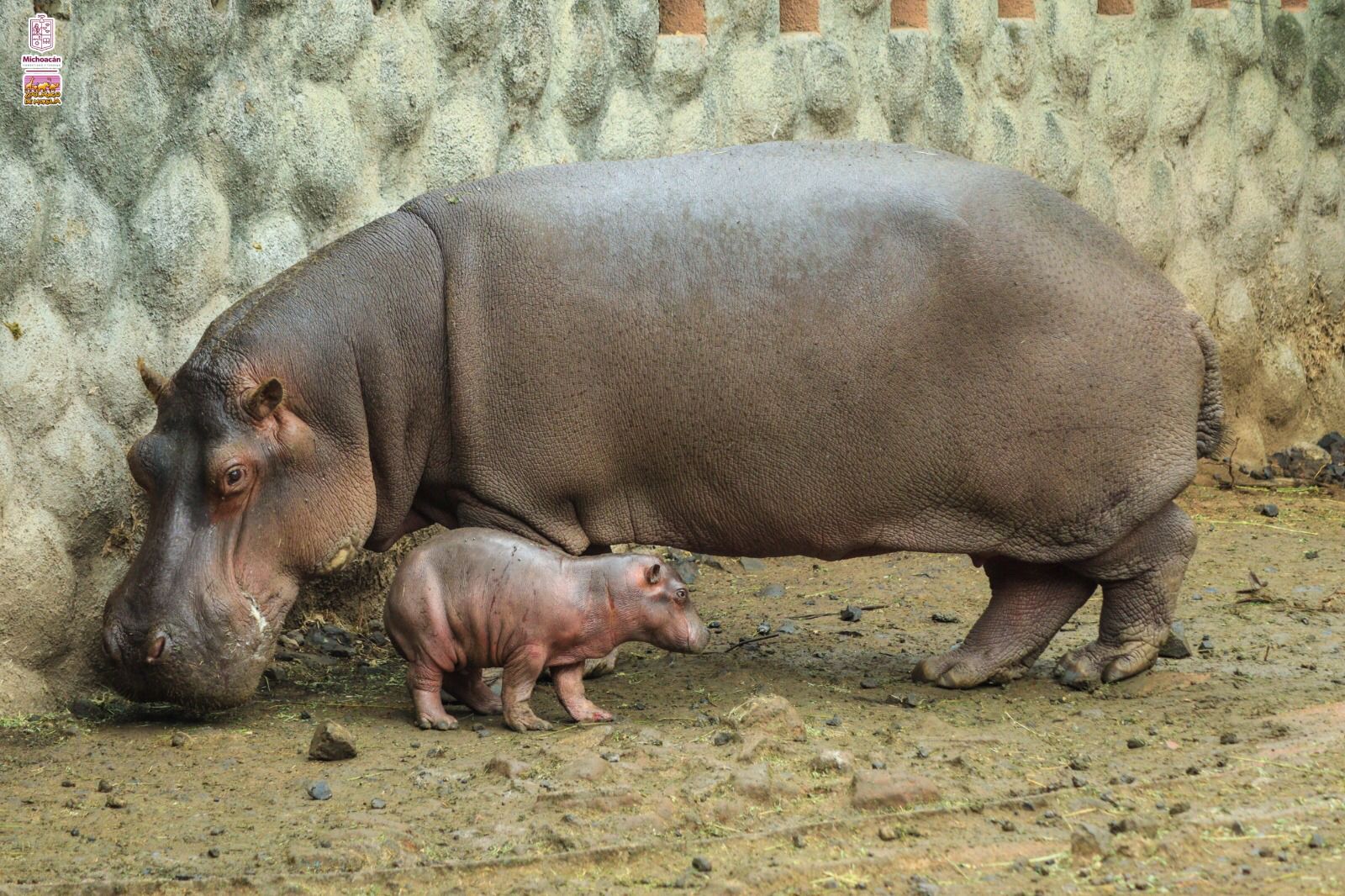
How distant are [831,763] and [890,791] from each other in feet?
0.93

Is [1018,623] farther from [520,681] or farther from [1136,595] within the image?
[520,681]

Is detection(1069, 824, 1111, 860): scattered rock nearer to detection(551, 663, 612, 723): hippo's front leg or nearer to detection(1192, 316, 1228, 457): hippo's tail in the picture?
detection(551, 663, 612, 723): hippo's front leg

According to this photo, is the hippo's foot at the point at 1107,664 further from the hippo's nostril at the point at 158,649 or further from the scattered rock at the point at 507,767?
the hippo's nostril at the point at 158,649

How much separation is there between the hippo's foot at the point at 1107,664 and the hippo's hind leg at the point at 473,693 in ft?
5.88

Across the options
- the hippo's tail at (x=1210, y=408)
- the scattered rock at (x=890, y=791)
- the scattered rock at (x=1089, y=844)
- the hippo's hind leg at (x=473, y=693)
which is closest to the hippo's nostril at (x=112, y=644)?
the hippo's hind leg at (x=473, y=693)

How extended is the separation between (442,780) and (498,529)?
3.26 feet

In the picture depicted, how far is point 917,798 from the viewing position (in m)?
3.89

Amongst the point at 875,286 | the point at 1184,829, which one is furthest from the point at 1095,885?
the point at 875,286

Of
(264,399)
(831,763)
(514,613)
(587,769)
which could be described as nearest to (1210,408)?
(831,763)

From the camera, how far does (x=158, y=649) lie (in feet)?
15.4

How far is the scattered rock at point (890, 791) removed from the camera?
387 centimetres

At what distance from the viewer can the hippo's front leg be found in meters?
4.82

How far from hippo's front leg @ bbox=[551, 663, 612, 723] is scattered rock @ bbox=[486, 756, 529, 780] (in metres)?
0.58

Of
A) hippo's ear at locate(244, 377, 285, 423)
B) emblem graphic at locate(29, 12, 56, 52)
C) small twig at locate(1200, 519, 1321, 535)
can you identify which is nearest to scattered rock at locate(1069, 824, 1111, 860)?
hippo's ear at locate(244, 377, 285, 423)
